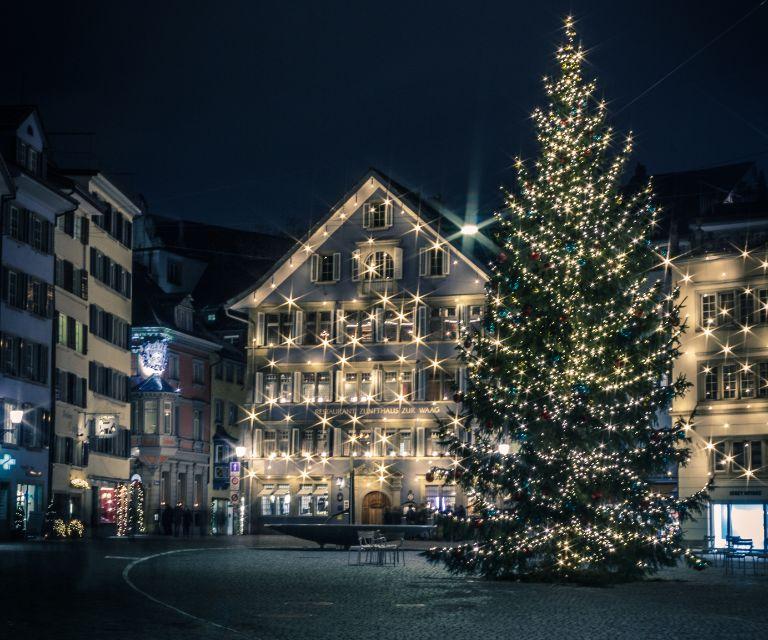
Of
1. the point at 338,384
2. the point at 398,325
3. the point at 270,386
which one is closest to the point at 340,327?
the point at 338,384

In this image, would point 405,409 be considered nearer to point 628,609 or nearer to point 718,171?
point 718,171

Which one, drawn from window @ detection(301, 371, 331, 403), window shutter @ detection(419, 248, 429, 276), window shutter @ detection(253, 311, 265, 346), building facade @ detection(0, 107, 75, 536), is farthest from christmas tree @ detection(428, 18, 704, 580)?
window shutter @ detection(253, 311, 265, 346)

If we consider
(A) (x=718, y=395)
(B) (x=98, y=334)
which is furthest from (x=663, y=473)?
(B) (x=98, y=334)

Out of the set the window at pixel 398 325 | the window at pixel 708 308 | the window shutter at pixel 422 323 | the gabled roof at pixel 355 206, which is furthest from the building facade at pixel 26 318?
the window at pixel 708 308

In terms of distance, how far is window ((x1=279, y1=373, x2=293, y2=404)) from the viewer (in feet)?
246

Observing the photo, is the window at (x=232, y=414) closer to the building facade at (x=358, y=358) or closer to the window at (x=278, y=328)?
the building facade at (x=358, y=358)

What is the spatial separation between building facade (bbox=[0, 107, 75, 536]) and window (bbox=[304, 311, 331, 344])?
697 inches

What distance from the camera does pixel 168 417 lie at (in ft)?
258

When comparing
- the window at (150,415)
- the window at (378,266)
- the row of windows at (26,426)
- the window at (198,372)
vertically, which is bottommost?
the row of windows at (26,426)

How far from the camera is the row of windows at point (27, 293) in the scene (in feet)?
182

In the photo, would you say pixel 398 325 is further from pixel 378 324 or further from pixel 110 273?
pixel 110 273

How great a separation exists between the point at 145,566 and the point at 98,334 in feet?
115

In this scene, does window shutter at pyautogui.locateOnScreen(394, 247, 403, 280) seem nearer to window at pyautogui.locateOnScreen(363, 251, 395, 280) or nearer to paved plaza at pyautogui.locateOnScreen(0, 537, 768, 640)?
window at pyautogui.locateOnScreen(363, 251, 395, 280)

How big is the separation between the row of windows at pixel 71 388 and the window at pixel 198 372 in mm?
18223
